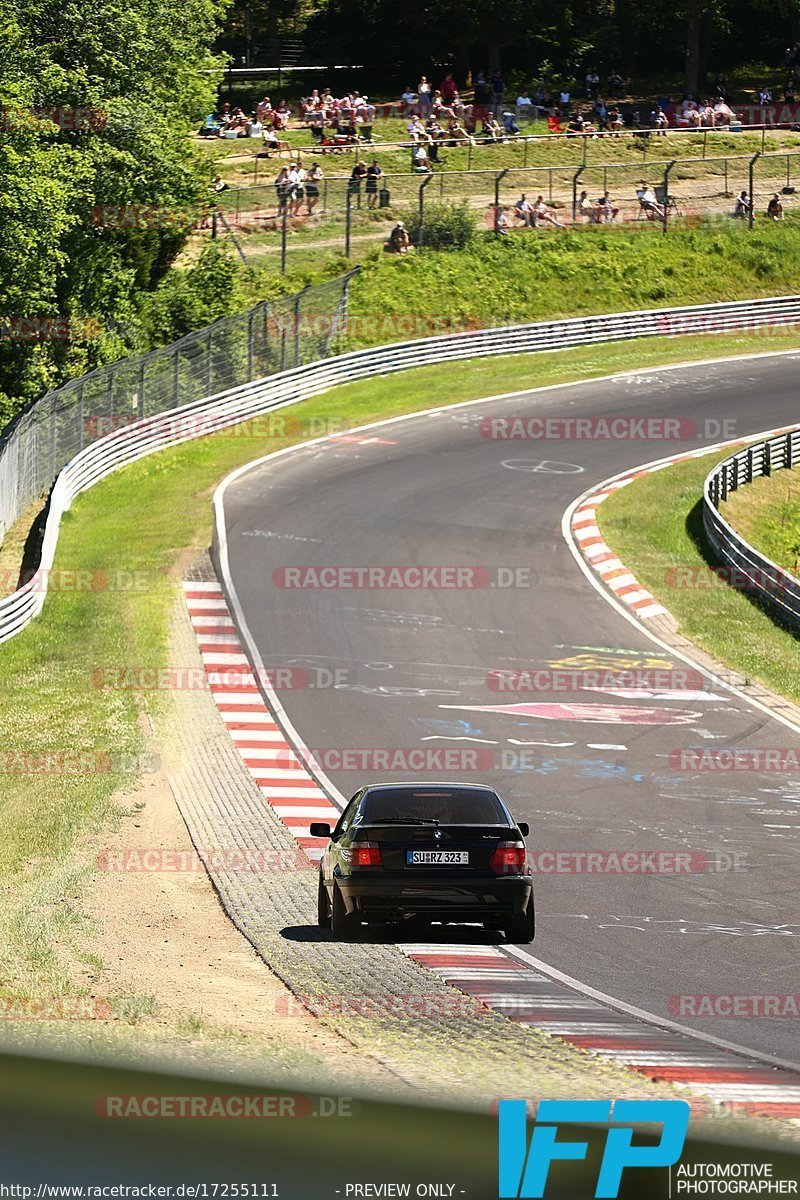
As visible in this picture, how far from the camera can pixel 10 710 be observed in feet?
84.6

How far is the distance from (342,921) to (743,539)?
25804mm

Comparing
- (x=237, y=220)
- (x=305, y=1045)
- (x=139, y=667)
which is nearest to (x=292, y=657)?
(x=139, y=667)

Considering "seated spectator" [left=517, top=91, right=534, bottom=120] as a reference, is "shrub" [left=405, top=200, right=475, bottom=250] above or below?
below

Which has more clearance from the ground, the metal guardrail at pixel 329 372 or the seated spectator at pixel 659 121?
the seated spectator at pixel 659 121

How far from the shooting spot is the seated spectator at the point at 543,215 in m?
63.0

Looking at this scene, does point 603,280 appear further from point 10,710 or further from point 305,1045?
point 305,1045

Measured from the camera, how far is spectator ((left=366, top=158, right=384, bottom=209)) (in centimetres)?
6050

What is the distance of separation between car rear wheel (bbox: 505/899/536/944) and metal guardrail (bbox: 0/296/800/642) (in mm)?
17262

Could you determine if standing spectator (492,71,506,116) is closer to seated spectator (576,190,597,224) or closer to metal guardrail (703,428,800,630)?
seated spectator (576,190,597,224)

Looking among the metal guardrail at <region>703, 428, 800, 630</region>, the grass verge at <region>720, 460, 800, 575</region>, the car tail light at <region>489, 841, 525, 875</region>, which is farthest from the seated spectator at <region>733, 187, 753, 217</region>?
the car tail light at <region>489, 841, 525, 875</region>

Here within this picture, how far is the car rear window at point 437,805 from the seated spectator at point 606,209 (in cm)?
5183

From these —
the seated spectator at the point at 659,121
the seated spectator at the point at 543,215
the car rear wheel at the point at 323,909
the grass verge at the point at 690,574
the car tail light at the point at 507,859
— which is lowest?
the grass verge at the point at 690,574

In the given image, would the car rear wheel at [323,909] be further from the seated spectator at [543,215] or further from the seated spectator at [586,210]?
the seated spectator at [586,210]

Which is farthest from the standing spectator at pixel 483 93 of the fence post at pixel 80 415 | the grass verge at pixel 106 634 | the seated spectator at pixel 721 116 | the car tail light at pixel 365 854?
the car tail light at pixel 365 854
